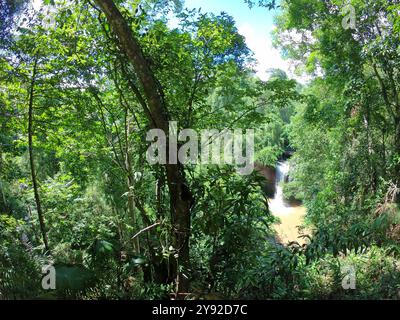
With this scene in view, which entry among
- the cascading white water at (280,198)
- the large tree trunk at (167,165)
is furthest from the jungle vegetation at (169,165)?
the cascading white water at (280,198)

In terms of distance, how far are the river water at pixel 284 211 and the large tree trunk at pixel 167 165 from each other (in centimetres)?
1160

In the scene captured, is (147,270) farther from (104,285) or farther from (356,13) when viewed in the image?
(356,13)

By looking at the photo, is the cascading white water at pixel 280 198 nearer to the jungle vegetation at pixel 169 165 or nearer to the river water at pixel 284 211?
the river water at pixel 284 211

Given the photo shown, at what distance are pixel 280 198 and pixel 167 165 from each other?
53.3 ft

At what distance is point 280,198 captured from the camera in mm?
18328

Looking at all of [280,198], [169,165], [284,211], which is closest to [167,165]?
[169,165]

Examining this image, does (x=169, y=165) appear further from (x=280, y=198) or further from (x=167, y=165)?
(x=280, y=198)

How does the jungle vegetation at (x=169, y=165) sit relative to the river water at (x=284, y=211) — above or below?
above

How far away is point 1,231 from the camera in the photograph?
14.3ft

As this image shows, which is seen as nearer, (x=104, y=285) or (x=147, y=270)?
(x=104, y=285)

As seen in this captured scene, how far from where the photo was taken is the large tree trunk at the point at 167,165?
2.64 m
